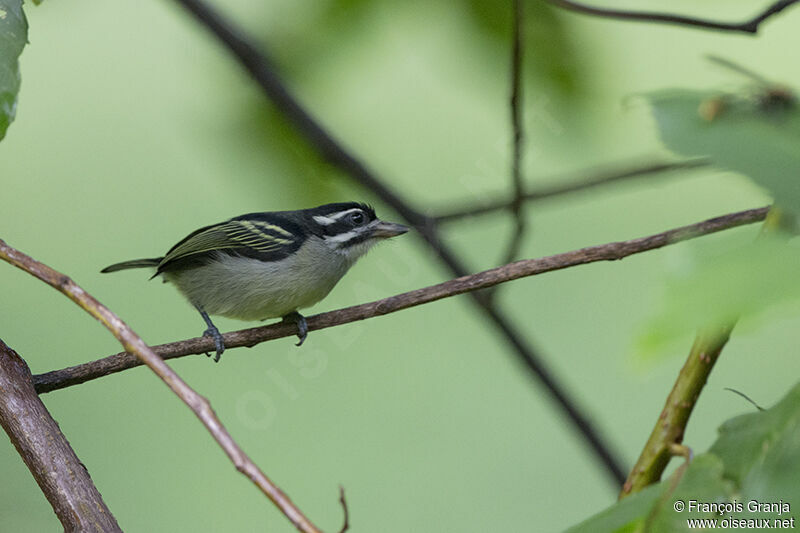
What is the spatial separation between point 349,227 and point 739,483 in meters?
2.63

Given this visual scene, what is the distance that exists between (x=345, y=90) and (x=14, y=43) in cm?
156

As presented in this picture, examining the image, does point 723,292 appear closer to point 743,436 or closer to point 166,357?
point 743,436

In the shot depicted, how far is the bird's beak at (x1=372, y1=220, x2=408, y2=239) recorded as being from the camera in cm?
337

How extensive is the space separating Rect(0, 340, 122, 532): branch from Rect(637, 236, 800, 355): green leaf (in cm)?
119

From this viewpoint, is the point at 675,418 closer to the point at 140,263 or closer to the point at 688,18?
the point at 688,18

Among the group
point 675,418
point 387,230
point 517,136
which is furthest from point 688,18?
point 387,230

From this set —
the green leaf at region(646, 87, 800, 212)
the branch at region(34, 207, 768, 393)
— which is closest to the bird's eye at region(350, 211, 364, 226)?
the branch at region(34, 207, 768, 393)

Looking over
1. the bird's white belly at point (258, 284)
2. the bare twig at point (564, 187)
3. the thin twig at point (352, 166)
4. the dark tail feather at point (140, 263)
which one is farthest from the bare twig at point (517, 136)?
the dark tail feather at point (140, 263)

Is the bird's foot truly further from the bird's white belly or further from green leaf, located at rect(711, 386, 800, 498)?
green leaf, located at rect(711, 386, 800, 498)

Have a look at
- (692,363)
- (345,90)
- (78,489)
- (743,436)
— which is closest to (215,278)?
(345,90)

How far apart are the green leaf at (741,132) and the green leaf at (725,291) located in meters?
0.14

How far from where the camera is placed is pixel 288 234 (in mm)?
3326

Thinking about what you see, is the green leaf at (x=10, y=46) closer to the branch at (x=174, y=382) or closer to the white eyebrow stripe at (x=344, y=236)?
the branch at (x=174, y=382)

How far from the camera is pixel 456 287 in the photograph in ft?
5.37
